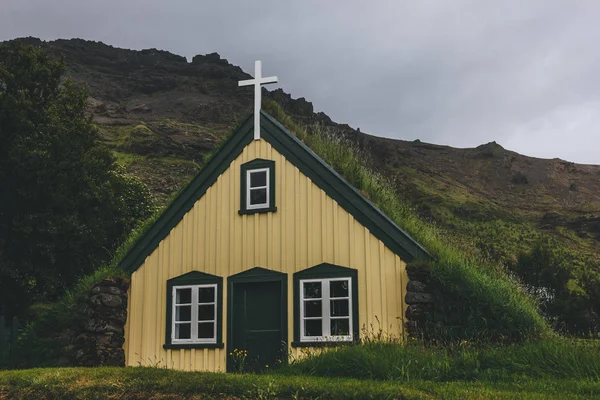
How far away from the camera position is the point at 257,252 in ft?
46.3

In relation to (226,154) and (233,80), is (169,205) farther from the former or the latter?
(233,80)

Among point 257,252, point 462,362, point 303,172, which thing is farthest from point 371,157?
point 462,362

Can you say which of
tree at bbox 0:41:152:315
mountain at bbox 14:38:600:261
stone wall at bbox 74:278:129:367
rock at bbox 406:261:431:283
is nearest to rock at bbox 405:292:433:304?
rock at bbox 406:261:431:283

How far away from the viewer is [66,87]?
21.3 meters

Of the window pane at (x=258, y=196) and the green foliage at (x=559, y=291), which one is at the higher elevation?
the window pane at (x=258, y=196)

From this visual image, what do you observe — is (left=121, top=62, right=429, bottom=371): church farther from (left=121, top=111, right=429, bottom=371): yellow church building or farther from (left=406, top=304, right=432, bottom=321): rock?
(left=406, top=304, right=432, bottom=321): rock

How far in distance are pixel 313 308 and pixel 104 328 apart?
451cm

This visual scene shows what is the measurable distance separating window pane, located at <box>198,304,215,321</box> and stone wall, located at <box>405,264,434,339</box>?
424 cm

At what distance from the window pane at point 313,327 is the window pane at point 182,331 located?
2666mm

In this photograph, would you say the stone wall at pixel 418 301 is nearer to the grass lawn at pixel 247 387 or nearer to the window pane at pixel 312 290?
the window pane at pixel 312 290

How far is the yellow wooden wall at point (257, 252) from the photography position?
13000 millimetres

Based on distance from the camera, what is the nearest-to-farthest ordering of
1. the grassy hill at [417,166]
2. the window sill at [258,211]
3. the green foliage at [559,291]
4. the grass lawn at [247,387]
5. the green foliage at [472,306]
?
1. the grass lawn at [247,387]
2. the green foliage at [472,306]
3. the window sill at [258,211]
4. the green foliage at [559,291]
5. the grassy hill at [417,166]

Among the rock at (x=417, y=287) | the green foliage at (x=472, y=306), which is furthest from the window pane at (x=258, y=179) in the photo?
the rock at (x=417, y=287)

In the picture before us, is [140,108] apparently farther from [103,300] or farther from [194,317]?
[194,317]
